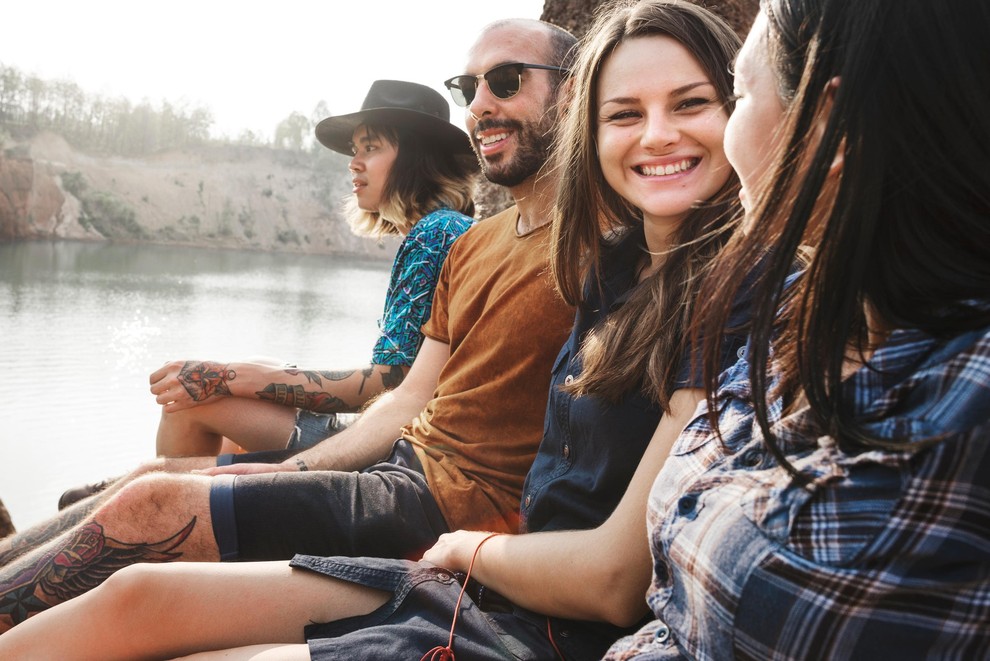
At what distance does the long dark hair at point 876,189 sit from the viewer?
0.79m

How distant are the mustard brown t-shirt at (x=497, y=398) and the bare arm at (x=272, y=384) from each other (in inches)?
24.4

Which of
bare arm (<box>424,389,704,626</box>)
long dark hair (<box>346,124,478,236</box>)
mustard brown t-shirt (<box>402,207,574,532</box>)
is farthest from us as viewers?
long dark hair (<box>346,124,478,236</box>)

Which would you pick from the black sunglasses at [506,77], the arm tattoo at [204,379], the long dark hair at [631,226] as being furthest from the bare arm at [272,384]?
the long dark hair at [631,226]

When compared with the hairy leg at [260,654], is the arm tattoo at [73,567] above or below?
below

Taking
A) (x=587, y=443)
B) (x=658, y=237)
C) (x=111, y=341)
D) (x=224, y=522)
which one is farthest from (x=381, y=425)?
(x=111, y=341)

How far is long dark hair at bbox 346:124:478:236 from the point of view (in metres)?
3.16

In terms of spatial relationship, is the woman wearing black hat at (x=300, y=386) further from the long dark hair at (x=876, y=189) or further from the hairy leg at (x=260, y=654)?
the long dark hair at (x=876, y=189)

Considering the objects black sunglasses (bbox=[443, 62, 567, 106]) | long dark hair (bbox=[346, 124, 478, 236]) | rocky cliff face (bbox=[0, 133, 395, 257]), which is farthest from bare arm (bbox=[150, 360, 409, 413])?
rocky cliff face (bbox=[0, 133, 395, 257])

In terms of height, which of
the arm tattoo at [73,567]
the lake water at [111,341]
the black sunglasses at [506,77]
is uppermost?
the black sunglasses at [506,77]

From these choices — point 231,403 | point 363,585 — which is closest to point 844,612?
point 363,585

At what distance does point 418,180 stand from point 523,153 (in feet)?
3.10

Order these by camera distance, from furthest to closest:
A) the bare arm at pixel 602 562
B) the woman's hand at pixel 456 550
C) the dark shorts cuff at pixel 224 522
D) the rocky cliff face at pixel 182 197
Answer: the rocky cliff face at pixel 182 197 → the dark shorts cuff at pixel 224 522 → the woman's hand at pixel 456 550 → the bare arm at pixel 602 562

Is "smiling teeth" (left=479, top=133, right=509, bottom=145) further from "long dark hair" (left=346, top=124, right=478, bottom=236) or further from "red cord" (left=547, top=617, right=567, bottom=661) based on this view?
"red cord" (left=547, top=617, right=567, bottom=661)

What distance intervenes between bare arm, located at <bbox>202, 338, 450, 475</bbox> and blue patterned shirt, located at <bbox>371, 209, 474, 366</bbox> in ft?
0.83
